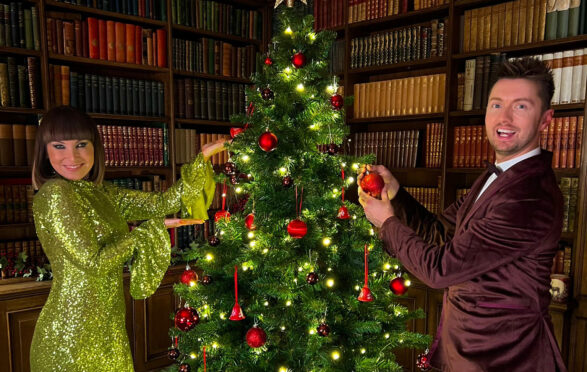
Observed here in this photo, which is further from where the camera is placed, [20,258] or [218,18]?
[218,18]

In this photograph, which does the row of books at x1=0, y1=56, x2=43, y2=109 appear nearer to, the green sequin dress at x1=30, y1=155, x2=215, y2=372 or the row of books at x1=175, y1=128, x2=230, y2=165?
the row of books at x1=175, y1=128, x2=230, y2=165

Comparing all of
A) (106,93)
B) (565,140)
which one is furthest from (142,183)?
(565,140)

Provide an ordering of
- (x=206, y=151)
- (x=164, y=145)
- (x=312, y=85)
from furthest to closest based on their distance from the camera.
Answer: (x=164, y=145) < (x=206, y=151) < (x=312, y=85)

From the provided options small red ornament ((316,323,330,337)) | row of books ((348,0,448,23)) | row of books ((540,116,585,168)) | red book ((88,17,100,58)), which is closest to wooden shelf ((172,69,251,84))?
red book ((88,17,100,58))

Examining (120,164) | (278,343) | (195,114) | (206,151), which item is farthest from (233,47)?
(278,343)

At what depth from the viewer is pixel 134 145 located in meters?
2.82

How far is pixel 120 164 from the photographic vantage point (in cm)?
275

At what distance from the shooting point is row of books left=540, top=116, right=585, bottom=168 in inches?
85.2

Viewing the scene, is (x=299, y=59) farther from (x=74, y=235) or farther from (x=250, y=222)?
(x=74, y=235)

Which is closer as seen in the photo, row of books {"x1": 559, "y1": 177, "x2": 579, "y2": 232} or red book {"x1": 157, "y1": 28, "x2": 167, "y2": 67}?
row of books {"x1": 559, "y1": 177, "x2": 579, "y2": 232}

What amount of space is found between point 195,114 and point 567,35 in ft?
7.86

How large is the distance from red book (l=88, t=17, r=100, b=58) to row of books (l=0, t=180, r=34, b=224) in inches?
36.2

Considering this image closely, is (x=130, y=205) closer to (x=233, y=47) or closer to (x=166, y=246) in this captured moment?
(x=166, y=246)

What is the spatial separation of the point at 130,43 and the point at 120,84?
0.95ft
